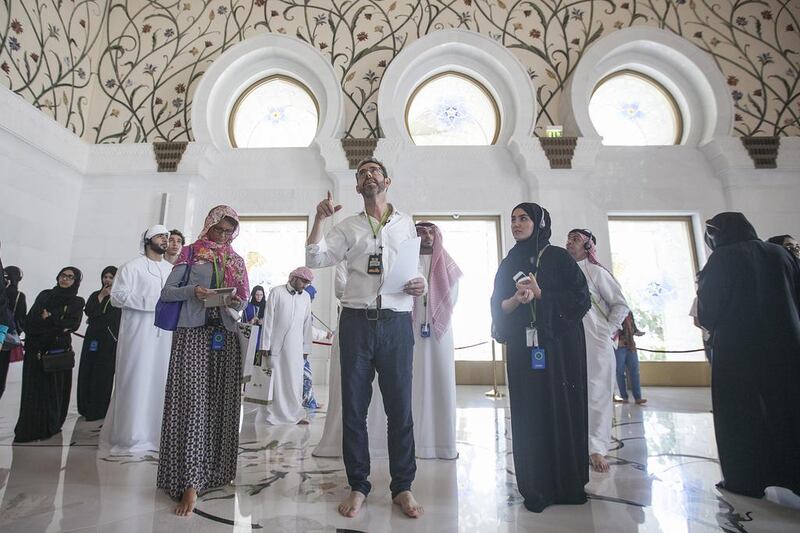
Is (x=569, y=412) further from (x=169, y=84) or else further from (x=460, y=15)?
(x=169, y=84)

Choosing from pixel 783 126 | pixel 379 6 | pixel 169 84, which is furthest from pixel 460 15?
pixel 783 126

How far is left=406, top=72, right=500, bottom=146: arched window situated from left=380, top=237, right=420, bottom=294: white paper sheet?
190 inches

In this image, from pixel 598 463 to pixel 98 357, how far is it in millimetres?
4287

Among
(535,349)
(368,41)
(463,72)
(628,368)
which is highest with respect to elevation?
(368,41)

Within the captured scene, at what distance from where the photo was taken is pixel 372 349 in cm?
184

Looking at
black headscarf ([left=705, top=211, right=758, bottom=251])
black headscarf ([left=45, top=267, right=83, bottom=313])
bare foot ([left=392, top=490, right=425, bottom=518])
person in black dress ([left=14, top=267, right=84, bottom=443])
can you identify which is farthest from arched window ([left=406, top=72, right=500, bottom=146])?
bare foot ([left=392, top=490, right=425, bottom=518])

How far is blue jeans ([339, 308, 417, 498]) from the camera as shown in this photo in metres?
1.80

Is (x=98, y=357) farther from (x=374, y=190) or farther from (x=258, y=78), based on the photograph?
(x=258, y=78)

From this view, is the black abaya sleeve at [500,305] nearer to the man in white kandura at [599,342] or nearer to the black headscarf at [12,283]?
the man in white kandura at [599,342]

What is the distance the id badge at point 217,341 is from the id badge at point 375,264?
0.80 meters

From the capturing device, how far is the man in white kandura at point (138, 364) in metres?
2.72

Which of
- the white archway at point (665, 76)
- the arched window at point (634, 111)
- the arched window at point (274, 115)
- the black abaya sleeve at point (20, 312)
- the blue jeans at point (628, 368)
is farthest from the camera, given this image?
the arched window at point (274, 115)

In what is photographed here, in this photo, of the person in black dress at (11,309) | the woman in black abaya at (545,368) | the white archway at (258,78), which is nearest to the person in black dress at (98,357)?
the person in black dress at (11,309)

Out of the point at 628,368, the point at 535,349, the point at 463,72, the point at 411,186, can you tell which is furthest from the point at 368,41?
the point at 535,349
